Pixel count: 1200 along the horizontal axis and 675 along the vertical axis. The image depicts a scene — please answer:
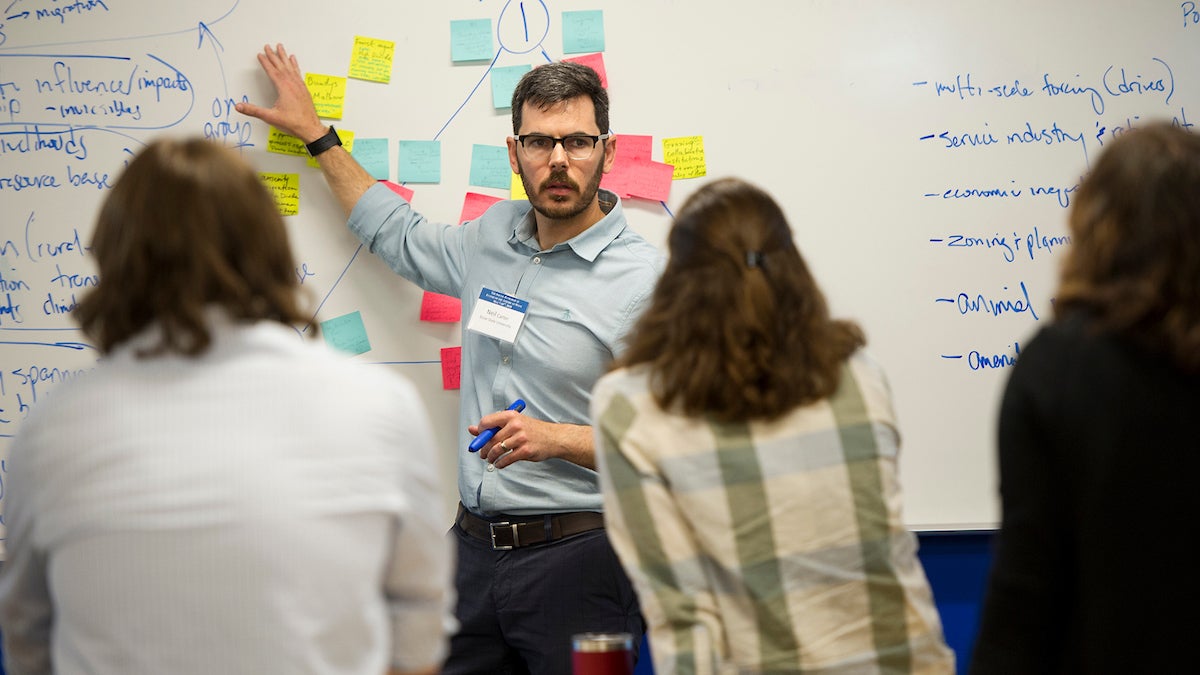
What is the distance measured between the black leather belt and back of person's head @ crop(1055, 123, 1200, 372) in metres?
1.21

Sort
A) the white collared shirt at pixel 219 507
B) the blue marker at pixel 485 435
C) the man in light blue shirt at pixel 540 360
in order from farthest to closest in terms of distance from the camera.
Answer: the man in light blue shirt at pixel 540 360 → the blue marker at pixel 485 435 → the white collared shirt at pixel 219 507

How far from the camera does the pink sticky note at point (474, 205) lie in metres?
2.46

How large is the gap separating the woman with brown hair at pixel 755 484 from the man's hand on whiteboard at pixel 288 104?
1.26 m

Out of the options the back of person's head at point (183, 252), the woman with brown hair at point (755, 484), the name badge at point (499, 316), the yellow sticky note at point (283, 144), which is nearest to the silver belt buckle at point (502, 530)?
the name badge at point (499, 316)

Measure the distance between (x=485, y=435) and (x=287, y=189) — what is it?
836 millimetres

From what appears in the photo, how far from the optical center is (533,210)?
235cm

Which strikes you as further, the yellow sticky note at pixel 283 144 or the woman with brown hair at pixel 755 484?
the yellow sticky note at pixel 283 144

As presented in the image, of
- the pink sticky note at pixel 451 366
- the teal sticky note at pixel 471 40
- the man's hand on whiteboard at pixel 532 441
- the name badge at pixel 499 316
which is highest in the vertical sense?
the teal sticky note at pixel 471 40

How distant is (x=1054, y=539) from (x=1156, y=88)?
172 cm

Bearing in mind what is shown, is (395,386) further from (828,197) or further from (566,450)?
(828,197)

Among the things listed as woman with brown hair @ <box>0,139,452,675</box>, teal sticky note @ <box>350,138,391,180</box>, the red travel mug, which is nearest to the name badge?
teal sticky note @ <box>350,138,391,180</box>

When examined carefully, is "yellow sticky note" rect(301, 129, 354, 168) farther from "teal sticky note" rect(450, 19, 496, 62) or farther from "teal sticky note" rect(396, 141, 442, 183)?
"teal sticky note" rect(450, 19, 496, 62)

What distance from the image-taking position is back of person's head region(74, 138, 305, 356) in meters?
1.11

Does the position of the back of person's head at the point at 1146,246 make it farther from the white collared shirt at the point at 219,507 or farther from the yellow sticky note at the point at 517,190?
the yellow sticky note at the point at 517,190
